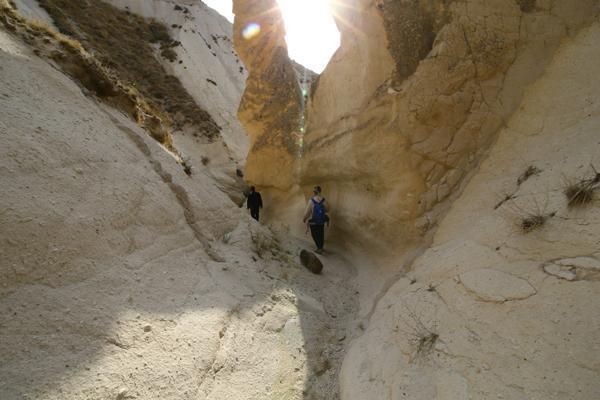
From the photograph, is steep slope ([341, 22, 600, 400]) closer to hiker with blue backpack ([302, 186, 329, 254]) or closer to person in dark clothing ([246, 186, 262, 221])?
hiker with blue backpack ([302, 186, 329, 254])

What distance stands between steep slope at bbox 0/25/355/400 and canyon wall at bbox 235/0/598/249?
5.01 feet

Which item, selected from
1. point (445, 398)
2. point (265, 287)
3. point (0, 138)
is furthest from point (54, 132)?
point (445, 398)

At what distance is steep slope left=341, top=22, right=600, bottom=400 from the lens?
→ 1.84 m

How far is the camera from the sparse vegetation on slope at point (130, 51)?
53.5ft

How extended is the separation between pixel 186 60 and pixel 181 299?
20634mm

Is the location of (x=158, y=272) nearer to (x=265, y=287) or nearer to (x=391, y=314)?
(x=265, y=287)

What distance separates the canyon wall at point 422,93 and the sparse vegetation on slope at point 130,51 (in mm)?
12040

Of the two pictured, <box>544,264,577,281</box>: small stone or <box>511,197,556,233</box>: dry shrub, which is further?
<box>511,197,556,233</box>: dry shrub

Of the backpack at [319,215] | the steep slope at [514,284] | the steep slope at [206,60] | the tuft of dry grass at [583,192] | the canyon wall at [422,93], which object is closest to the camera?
the steep slope at [514,284]

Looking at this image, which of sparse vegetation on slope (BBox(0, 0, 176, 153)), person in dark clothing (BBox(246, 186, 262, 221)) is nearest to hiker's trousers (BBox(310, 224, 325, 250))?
person in dark clothing (BBox(246, 186, 262, 221))

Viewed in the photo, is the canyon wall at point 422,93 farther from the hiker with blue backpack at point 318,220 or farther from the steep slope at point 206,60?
the steep slope at point 206,60

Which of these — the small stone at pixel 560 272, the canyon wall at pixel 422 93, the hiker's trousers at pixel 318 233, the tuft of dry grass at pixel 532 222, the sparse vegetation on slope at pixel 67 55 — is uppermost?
the canyon wall at pixel 422 93

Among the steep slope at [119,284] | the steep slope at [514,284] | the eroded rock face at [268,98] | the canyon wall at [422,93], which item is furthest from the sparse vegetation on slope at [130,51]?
the steep slope at [514,284]

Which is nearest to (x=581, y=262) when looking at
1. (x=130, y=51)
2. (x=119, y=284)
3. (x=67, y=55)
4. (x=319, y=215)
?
(x=119, y=284)
